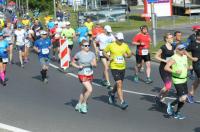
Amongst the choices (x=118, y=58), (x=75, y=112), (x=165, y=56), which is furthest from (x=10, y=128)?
(x=165, y=56)

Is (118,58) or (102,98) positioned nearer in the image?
(118,58)

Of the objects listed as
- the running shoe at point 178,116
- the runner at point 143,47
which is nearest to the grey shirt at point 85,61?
the running shoe at point 178,116

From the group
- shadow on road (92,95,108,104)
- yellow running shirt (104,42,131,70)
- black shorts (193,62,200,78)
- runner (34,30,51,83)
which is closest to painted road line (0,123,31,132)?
yellow running shirt (104,42,131,70)

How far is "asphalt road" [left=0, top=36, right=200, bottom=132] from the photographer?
460 inches

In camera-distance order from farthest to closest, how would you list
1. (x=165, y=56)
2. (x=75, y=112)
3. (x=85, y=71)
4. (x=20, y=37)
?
(x=20, y=37)
(x=165, y=56)
(x=75, y=112)
(x=85, y=71)

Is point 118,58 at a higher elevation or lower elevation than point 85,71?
higher

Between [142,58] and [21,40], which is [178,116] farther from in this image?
[21,40]

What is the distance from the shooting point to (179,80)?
12.3 m

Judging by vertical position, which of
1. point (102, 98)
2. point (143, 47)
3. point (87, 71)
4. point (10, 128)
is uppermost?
point (143, 47)

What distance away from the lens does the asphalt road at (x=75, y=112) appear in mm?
11672

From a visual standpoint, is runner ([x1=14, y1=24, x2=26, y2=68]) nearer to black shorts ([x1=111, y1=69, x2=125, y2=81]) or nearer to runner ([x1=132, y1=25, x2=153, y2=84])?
runner ([x1=132, y1=25, x2=153, y2=84])

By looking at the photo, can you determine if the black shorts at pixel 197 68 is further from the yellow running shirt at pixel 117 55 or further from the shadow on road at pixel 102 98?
the shadow on road at pixel 102 98

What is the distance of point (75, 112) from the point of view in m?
13.3

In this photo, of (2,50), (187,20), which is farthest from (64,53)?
(187,20)
